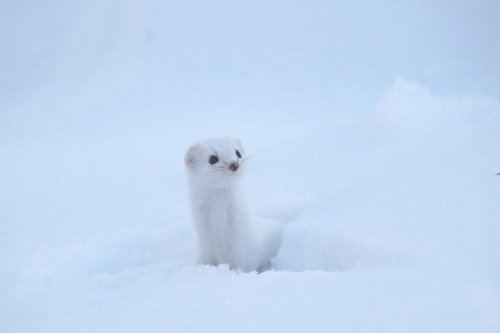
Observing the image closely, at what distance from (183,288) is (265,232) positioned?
1.09m

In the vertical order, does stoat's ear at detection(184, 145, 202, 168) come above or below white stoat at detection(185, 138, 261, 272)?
above

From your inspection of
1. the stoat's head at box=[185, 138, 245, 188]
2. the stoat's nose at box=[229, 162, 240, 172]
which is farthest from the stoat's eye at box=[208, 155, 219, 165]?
the stoat's nose at box=[229, 162, 240, 172]

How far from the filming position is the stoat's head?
2572 millimetres

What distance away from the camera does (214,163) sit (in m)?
2.62

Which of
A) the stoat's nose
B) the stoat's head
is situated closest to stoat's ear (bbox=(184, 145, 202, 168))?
the stoat's head

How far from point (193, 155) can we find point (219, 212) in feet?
1.11

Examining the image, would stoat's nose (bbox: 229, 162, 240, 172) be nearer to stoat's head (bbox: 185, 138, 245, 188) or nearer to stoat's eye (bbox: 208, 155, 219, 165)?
stoat's head (bbox: 185, 138, 245, 188)

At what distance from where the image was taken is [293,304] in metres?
1.56

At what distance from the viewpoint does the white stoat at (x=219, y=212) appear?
262 cm

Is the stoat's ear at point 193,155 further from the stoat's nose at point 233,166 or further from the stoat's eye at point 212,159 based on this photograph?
the stoat's nose at point 233,166

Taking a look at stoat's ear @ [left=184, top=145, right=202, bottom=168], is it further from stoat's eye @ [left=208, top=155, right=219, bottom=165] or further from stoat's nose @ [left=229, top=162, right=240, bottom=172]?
stoat's nose @ [left=229, top=162, right=240, bottom=172]

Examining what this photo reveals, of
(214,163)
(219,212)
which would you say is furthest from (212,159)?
(219,212)

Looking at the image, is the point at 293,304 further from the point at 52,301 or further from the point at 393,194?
the point at 393,194

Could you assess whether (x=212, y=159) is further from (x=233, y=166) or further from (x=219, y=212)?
(x=219, y=212)
